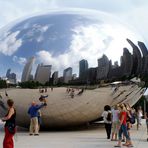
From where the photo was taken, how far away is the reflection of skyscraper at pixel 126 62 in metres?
13.3

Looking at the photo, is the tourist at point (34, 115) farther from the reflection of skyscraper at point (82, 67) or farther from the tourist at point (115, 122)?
the tourist at point (115, 122)

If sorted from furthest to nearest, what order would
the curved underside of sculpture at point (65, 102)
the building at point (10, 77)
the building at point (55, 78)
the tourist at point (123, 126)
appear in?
the building at point (10, 77) → the curved underside of sculpture at point (65, 102) → the building at point (55, 78) → the tourist at point (123, 126)

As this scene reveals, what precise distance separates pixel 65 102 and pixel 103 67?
169 centimetres

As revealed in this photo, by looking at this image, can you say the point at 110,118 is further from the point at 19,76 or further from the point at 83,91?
the point at 19,76

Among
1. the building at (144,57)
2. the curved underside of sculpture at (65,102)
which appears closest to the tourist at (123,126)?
the curved underside of sculpture at (65,102)

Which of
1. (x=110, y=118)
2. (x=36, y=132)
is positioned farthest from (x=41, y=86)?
(x=110, y=118)

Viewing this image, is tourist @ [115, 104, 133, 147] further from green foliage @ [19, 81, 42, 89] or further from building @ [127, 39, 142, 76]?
building @ [127, 39, 142, 76]

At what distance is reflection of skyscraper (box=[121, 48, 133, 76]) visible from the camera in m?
13.3

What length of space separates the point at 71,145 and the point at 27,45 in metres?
4.20

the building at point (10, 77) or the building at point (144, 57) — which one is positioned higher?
the building at point (144, 57)

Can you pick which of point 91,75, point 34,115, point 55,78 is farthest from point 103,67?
point 34,115

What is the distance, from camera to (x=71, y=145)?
1015cm

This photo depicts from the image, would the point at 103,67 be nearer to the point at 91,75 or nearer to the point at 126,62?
the point at 91,75

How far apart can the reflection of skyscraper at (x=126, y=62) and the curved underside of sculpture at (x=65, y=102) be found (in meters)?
0.55
